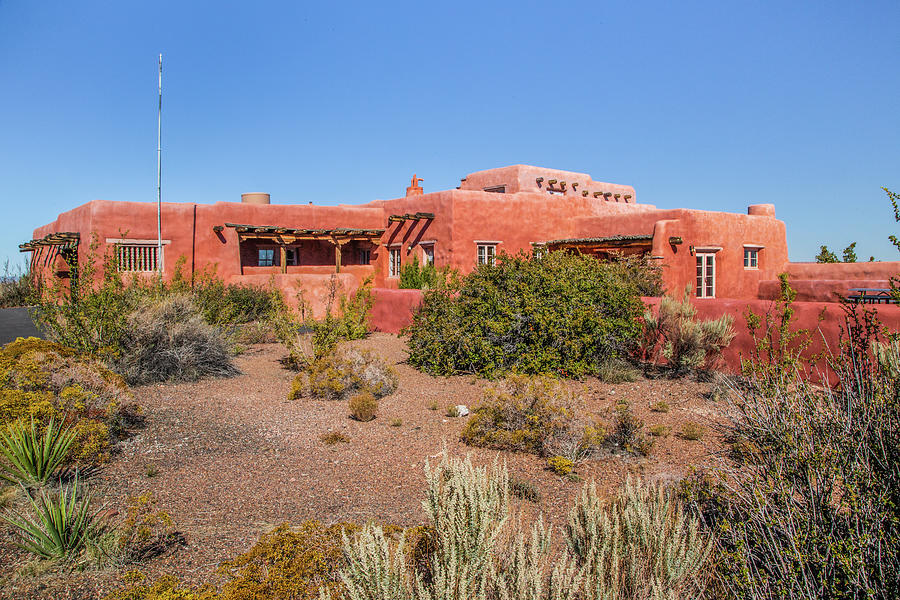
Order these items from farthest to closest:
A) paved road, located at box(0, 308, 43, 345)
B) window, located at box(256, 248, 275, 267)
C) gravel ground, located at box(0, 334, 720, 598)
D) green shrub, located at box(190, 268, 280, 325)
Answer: window, located at box(256, 248, 275, 267)
green shrub, located at box(190, 268, 280, 325)
paved road, located at box(0, 308, 43, 345)
gravel ground, located at box(0, 334, 720, 598)

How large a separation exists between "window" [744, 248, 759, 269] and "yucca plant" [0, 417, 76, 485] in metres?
17.6

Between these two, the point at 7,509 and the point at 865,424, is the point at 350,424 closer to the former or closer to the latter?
the point at 7,509

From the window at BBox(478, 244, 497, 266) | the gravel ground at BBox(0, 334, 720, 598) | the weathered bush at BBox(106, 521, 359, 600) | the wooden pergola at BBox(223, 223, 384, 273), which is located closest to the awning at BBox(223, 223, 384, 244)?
the wooden pergola at BBox(223, 223, 384, 273)

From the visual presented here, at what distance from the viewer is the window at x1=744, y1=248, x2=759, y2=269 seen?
1739cm

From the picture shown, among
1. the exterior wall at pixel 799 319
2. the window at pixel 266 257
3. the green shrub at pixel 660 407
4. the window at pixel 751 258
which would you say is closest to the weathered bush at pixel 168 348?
the green shrub at pixel 660 407

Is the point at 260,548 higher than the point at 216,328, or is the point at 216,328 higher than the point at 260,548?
the point at 216,328

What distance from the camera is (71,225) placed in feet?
59.9

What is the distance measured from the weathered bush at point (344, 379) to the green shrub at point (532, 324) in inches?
51.2

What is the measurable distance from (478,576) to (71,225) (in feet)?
65.9

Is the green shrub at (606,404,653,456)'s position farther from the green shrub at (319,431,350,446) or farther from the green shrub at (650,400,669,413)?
the green shrub at (319,431,350,446)

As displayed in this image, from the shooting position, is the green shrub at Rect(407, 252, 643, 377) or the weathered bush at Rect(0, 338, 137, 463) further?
the green shrub at Rect(407, 252, 643, 377)

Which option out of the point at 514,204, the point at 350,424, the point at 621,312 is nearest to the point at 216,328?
the point at 350,424

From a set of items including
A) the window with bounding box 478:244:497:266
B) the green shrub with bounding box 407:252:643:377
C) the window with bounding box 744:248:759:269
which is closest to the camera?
the green shrub with bounding box 407:252:643:377

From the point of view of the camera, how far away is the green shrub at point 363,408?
22.7ft
